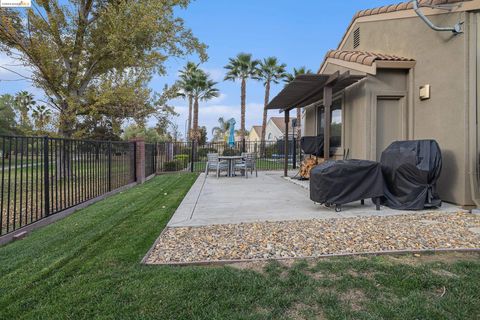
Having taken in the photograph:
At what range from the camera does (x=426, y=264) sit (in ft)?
10.9

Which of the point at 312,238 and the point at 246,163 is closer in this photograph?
the point at 312,238

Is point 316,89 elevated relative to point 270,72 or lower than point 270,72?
lower

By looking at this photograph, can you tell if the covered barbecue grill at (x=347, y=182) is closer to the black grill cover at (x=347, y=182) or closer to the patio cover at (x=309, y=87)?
the black grill cover at (x=347, y=182)

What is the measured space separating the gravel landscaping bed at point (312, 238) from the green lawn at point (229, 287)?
0.28 m

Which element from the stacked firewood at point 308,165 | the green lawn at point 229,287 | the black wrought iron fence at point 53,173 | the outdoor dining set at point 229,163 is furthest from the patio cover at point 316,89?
the black wrought iron fence at point 53,173

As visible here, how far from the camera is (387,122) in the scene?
7.70 metres

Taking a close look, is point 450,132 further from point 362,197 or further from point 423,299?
point 423,299

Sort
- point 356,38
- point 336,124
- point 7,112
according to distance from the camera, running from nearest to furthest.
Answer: point 356,38
point 336,124
point 7,112

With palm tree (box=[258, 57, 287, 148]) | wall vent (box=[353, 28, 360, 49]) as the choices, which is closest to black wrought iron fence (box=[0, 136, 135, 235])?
wall vent (box=[353, 28, 360, 49])

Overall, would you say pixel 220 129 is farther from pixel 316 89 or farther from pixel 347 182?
pixel 347 182

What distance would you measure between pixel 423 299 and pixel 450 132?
4.74 meters

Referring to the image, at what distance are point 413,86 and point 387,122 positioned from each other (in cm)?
97

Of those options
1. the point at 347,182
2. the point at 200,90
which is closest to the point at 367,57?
the point at 347,182

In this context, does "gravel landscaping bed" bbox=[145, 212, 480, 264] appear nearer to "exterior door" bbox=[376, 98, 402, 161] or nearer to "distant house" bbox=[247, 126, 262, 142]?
"exterior door" bbox=[376, 98, 402, 161]
